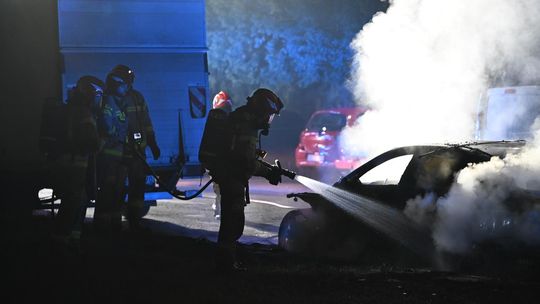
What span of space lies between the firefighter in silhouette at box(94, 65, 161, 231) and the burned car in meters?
2.04

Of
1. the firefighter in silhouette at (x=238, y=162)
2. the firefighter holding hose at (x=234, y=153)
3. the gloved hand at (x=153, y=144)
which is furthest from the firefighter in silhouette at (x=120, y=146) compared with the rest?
the firefighter in silhouette at (x=238, y=162)

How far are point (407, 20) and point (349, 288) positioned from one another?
31.6 feet

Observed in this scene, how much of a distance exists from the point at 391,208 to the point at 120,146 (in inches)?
134

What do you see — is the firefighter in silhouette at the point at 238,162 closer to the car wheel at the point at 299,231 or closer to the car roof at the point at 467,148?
the car wheel at the point at 299,231

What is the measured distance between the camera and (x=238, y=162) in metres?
6.96

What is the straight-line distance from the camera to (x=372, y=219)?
7633 millimetres

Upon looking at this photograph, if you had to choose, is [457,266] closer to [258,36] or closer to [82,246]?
[82,246]

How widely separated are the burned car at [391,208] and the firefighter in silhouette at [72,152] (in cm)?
224

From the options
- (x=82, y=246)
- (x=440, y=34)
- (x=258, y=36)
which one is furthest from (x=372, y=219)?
(x=258, y=36)

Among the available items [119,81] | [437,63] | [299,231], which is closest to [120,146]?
[119,81]

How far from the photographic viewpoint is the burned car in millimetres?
7074

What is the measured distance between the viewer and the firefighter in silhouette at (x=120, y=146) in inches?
356

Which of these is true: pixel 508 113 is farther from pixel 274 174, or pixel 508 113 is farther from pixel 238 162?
pixel 238 162

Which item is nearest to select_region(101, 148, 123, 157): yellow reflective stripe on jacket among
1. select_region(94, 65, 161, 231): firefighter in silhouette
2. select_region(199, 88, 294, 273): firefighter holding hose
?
select_region(94, 65, 161, 231): firefighter in silhouette
